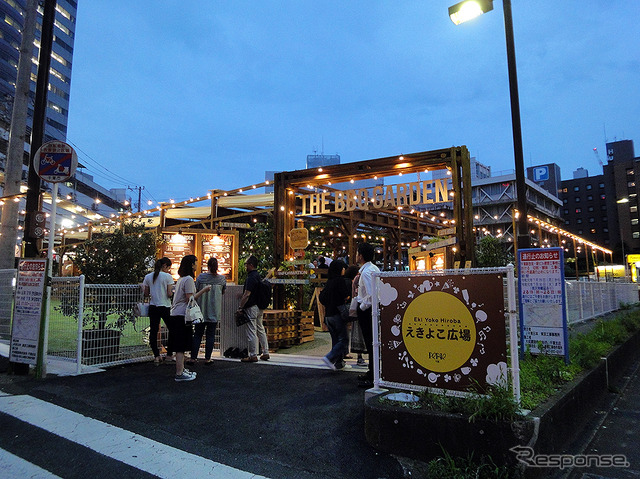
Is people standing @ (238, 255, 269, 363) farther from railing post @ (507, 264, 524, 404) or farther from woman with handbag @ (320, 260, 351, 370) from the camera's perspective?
railing post @ (507, 264, 524, 404)

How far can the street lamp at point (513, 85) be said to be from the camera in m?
6.28

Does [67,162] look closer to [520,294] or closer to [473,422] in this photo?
[473,422]

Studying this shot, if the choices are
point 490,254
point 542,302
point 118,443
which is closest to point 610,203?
point 490,254

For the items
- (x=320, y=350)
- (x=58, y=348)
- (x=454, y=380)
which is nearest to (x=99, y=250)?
(x=58, y=348)

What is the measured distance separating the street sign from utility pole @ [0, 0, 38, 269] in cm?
396

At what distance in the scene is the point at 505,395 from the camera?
2.77 metres

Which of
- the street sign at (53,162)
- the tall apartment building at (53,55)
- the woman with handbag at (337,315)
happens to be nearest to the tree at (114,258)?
the street sign at (53,162)

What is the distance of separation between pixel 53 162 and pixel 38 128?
39.3 inches

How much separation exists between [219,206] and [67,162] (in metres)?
7.95

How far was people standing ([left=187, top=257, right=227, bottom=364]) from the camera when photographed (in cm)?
621

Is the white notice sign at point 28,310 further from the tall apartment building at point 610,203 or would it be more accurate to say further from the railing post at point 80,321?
the tall apartment building at point 610,203

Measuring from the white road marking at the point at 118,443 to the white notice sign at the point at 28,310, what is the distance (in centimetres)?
114

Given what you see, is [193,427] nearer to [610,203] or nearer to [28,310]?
[28,310]

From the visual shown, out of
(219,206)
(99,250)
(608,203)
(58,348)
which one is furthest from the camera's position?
(608,203)
